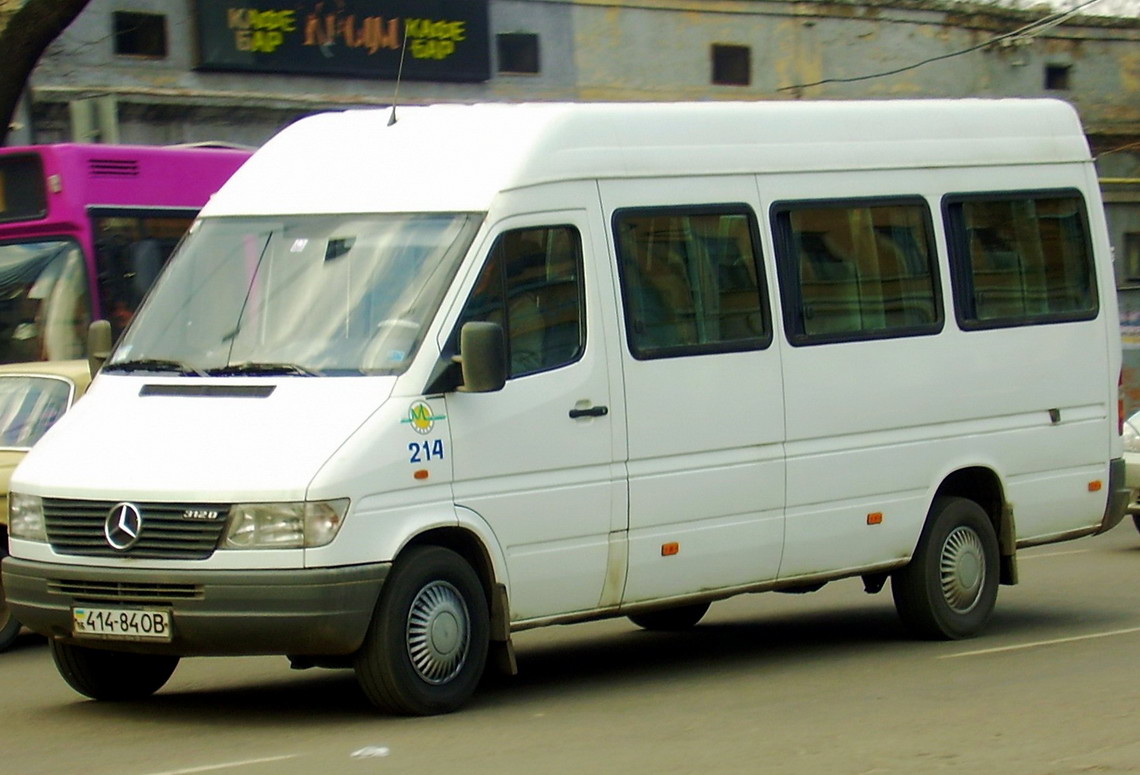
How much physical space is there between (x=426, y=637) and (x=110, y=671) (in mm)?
1645

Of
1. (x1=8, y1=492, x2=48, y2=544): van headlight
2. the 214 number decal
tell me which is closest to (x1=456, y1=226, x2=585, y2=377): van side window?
the 214 number decal

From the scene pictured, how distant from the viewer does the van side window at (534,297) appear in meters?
9.02

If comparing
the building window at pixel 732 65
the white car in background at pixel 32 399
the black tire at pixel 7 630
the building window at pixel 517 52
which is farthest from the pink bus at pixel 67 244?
the building window at pixel 732 65

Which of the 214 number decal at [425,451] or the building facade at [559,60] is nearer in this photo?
the 214 number decal at [425,451]

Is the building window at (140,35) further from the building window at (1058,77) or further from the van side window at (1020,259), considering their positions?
the building window at (1058,77)

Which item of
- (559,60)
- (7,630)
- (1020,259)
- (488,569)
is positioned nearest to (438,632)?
(488,569)

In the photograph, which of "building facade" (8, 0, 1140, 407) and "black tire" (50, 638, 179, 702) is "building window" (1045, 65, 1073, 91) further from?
"black tire" (50, 638, 179, 702)

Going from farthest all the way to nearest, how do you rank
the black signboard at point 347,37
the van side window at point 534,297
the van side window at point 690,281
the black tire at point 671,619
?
the black signboard at point 347,37 < the black tire at point 671,619 < the van side window at point 690,281 < the van side window at point 534,297

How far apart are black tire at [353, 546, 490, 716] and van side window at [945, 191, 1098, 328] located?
12.0 ft

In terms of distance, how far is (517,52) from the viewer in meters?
28.7

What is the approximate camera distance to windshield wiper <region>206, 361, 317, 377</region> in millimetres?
8766

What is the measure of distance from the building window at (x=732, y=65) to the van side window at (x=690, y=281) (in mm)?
21314

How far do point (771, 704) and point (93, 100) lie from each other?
16.7 metres

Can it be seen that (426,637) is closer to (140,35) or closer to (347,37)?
(140,35)
